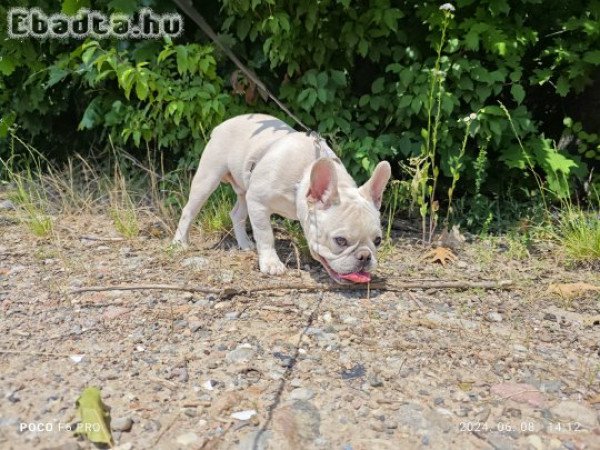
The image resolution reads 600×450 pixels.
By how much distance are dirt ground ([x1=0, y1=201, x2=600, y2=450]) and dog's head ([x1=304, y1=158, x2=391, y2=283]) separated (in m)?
0.19

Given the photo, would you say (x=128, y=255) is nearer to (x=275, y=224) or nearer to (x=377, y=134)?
(x=275, y=224)

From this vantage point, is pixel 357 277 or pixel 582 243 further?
pixel 582 243

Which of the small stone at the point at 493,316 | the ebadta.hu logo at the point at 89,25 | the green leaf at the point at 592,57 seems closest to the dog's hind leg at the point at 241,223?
the ebadta.hu logo at the point at 89,25

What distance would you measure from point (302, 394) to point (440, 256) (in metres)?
1.95

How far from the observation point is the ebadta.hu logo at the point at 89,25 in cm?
512

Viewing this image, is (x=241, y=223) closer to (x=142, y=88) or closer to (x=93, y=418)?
(x=142, y=88)

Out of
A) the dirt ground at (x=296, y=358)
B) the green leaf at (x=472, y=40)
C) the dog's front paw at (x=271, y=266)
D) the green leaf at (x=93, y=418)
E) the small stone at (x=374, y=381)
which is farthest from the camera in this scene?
the green leaf at (x=472, y=40)

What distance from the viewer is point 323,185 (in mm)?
3383

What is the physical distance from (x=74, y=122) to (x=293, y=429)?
5.38m

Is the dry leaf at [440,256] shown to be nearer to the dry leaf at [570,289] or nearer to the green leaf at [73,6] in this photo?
the dry leaf at [570,289]

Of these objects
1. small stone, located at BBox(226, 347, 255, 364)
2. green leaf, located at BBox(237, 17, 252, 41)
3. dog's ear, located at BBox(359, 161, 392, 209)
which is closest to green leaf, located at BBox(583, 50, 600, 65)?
dog's ear, located at BBox(359, 161, 392, 209)

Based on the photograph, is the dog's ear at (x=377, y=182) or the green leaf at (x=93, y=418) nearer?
the green leaf at (x=93, y=418)

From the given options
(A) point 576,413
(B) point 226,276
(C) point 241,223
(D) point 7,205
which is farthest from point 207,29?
(D) point 7,205

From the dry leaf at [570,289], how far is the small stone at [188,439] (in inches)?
90.7
